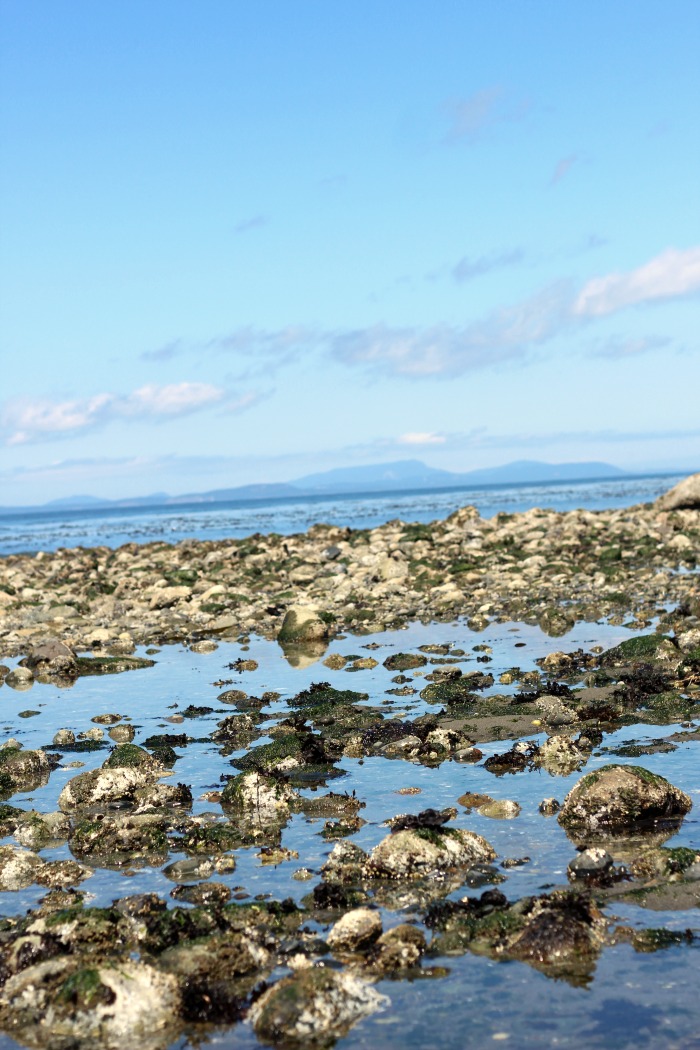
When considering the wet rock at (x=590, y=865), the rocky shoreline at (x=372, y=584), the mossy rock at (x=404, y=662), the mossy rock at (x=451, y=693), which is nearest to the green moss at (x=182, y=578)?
the rocky shoreline at (x=372, y=584)

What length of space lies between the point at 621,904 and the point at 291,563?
29.5 meters

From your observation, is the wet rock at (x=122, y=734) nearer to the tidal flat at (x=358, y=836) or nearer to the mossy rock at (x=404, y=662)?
the tidal flat at (x=358, y=836)

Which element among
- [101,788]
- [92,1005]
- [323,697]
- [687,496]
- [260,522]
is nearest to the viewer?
[92,1005]

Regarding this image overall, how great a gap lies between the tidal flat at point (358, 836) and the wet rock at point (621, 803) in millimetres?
21

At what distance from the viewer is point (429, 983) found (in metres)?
6.50

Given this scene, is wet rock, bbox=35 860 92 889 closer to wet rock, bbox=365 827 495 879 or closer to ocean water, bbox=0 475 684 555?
wet rock, bbox=365 827 495 879

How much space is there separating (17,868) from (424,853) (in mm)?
3545

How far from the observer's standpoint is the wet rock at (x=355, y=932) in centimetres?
698

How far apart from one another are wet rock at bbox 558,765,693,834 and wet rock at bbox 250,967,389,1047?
11.3 feet

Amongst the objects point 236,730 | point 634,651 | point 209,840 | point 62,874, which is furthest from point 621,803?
point 634,651

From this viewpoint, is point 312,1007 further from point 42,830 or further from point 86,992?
point 42,830

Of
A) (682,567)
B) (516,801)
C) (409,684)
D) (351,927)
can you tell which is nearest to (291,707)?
(409,684)

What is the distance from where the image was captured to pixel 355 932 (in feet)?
23.0

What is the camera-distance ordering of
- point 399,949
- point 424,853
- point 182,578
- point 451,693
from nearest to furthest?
1. point 399,949
2. point 424,853
3. point 451,693
4. point 182,578
